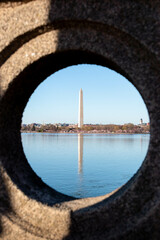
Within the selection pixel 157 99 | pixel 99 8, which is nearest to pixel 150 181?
pixel 157 99

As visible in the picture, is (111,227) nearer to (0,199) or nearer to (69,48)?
(0,199)

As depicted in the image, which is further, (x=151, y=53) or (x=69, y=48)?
(x=69, y=48)

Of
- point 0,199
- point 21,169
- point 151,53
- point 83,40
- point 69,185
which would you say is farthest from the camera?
point 69,185

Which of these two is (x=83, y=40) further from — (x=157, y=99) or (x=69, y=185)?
(x=69, y=185)

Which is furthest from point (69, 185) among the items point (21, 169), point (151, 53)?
point (151, 53)

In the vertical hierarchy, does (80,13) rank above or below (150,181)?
above

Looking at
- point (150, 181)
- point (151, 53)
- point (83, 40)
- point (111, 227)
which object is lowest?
point (111, 227)

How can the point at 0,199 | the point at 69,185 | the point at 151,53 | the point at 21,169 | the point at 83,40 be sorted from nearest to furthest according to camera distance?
the point at 151,53 → the point at 83,40 → the point at 0,199 → the point at 21,169 → the point at 69,185
